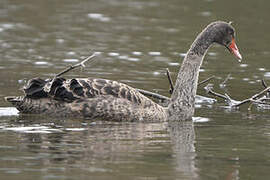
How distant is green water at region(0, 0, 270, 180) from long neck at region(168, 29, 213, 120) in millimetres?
229

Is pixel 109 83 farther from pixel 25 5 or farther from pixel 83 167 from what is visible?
pixel 25 5

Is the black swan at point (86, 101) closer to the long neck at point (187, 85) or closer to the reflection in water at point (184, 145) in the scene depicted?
the long neck at point (187, 85)

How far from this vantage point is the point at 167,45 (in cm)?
1883

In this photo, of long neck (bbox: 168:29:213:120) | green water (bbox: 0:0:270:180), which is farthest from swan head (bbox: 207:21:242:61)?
green water (bbox: 0:0:270:180)

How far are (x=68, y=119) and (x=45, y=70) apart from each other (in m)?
4.41

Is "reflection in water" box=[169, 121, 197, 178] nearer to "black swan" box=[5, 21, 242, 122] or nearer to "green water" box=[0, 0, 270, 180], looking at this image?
"green water" box=[0, 0, 270, 180]

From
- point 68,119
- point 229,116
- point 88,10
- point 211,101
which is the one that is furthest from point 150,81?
point 88,10

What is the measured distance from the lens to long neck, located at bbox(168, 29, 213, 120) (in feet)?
37.2

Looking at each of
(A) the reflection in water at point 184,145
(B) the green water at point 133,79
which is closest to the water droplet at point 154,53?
(B) the green water at point 133,79

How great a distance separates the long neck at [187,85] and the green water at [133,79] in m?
0.23

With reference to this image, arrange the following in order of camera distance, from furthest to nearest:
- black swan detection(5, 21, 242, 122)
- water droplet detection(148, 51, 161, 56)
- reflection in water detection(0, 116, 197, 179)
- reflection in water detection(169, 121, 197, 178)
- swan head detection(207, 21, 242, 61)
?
water droplet detection(148, 51, 161, 56) → swan head detection(207, 21, 242, 61) → black swan detection(5, 21, 242, 122) → reflection in water detection(169, 121, 197, 178) → reflection in water detection(0, 116, 197, 179)

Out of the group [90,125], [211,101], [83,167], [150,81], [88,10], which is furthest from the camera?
[88,10]

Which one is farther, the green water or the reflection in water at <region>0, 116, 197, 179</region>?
the green water

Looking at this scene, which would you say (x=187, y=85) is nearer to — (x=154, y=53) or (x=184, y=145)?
(x=184, y=145)
